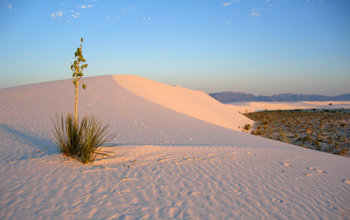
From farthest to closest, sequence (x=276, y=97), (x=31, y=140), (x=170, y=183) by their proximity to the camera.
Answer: (x=276, y=97)
(x=31, y=140)
(x=170, y=183)

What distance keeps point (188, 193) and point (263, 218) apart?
4.51ft

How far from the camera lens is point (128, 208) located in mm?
3330

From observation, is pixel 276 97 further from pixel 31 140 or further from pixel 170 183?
pixel 170 183

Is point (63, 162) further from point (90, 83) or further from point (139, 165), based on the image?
point (90, 83)

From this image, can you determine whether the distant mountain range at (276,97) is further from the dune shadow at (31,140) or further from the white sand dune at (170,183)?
the white sand dune at (170,183)

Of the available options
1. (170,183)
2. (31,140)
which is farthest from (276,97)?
(170,183)

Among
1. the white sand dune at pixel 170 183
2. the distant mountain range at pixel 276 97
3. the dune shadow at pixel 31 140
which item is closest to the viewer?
the white sand dune at pixel 170 183

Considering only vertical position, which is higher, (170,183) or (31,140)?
(31,140)

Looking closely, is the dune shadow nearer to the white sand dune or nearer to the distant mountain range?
the white sand dune

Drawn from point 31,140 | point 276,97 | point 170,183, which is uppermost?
point 276,97

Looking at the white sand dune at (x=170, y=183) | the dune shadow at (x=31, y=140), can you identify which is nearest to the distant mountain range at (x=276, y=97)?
the dune shadow at (x=31, y=140)

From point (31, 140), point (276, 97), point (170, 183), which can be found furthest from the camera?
point (276, 97)

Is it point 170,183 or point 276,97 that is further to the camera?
point 276,97

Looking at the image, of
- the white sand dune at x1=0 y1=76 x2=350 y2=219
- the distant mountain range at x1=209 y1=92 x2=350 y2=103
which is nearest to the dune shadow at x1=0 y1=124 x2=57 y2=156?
the white sand dune at x1=0 y1=76 x2=350 y2=219
